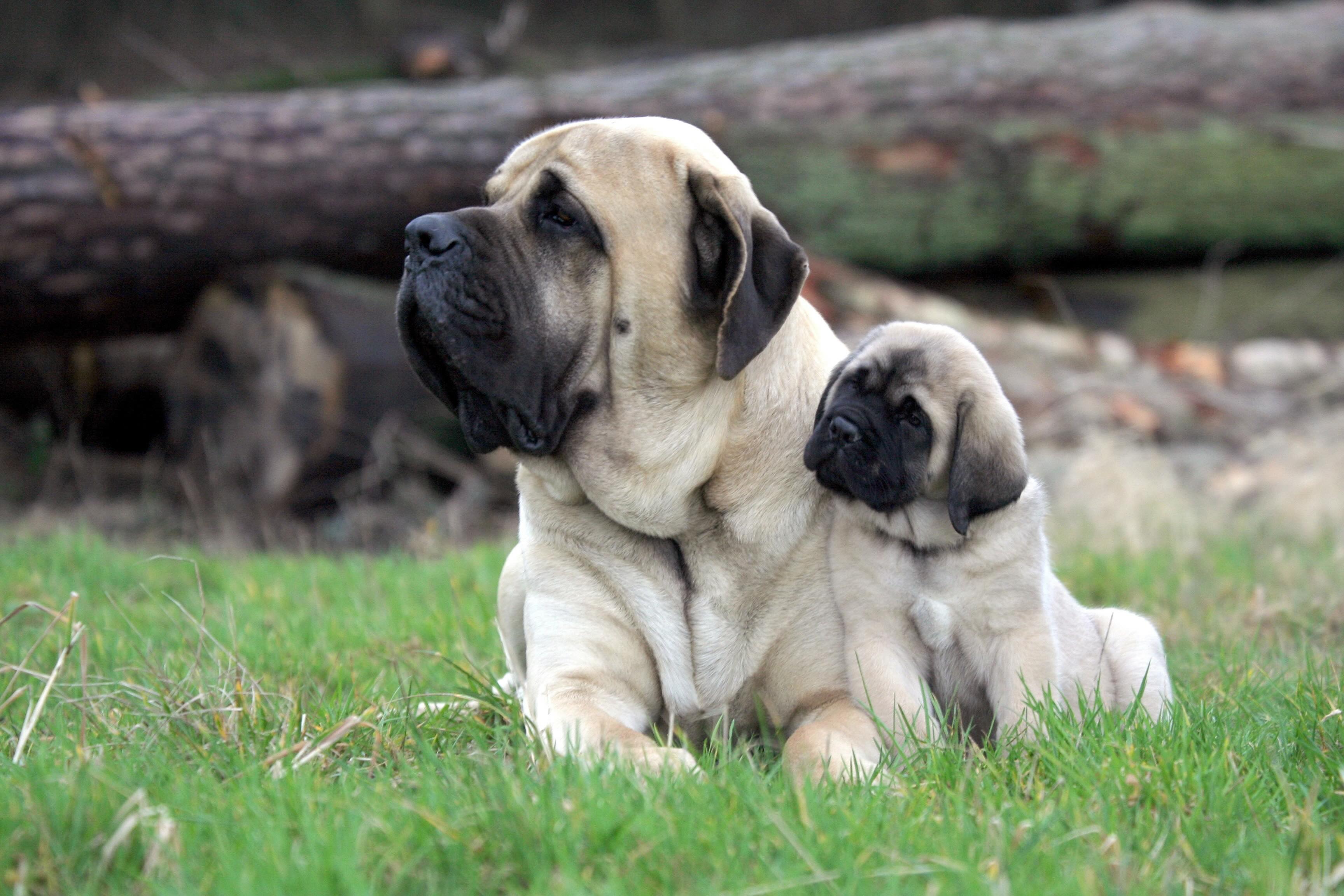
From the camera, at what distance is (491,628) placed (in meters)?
4.71

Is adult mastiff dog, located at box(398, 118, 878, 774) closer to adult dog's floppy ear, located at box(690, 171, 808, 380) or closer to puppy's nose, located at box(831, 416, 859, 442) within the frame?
adult dog's floppy ear, located at box(690, 171, 808, 380)

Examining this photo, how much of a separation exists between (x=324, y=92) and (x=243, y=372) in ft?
6.36

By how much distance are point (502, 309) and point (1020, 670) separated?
1.59 m

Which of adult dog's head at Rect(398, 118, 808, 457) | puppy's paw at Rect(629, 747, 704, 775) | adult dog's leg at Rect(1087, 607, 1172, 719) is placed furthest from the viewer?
adult dog's leg at Rect(1087, 607, 1172, 719)

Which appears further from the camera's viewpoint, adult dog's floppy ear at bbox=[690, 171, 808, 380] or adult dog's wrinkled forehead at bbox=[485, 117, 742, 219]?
adult dog's wrinkled forehead at bbox=[485, 117, 742, 219]

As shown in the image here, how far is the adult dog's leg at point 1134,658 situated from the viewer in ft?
11.2

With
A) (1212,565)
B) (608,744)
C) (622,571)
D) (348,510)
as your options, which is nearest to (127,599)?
(348,510)

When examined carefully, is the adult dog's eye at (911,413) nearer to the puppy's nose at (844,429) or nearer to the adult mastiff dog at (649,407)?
the puppy's nose at (844,429)

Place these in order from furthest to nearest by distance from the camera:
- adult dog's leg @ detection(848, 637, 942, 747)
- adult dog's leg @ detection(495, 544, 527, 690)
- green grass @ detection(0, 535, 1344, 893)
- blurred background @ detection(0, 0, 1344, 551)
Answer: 1. blurred background @ detection(0, 0, 1344, 551)
2. adult dog's leg @ detection(495, 544, 527, 690)
3. adult dog's leg @ detection(848, 637, 942, 747)
4. green grass @ detection(0, 535, 1344, 893)

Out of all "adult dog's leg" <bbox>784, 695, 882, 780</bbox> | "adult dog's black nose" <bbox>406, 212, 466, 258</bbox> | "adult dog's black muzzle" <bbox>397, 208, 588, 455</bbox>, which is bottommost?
"adult dog's leg" <bbox>784, 695, 882, 780</bbox>

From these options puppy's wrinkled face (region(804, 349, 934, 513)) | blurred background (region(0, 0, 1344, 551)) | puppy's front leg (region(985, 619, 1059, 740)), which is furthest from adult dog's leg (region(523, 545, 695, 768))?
blurred background (region(0, 0, 1344, 551))

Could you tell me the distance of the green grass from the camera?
2131 mm

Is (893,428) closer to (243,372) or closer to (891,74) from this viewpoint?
(243,372)

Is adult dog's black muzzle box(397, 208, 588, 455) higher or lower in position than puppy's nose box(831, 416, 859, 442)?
higher
